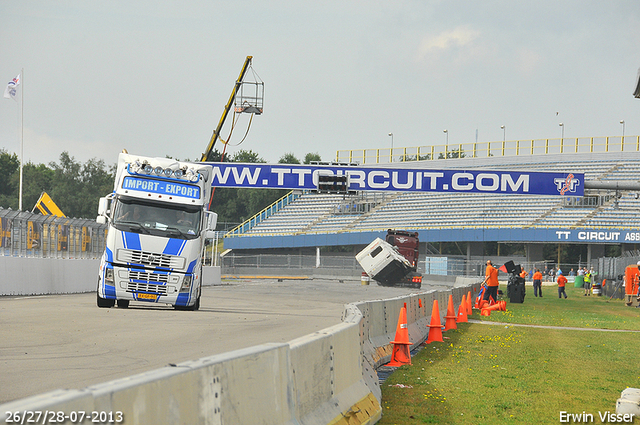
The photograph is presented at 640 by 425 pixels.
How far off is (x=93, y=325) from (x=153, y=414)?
11237 millimetres

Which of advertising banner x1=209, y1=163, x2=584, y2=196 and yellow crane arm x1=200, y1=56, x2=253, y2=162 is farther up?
yellow crane arm x1=200, y1=56, x2=253, y2=162

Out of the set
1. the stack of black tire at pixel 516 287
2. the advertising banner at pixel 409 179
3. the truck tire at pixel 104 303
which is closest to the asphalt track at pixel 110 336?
the truck tire at pixel 104 303

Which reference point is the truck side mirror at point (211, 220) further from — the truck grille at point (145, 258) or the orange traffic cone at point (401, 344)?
the orange traffic cone at point (401, 344)

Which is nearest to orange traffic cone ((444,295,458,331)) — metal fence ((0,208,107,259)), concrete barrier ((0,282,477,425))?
concrete barrier ((0,282,477,425))

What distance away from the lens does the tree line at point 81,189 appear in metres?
109

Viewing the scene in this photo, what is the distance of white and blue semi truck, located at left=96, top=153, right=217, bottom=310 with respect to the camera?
55.9 feet

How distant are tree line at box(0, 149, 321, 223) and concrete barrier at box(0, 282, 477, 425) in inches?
3969

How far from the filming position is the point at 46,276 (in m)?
26.1

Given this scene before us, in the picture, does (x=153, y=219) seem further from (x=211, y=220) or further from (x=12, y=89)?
(x=12, y=89)

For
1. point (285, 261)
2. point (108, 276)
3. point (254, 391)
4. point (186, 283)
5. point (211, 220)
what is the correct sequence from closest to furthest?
1. point (254, 391)
2. point (108, 276)
3. point (186, 283)
4. point (211, 220)
5. point (285, 261)

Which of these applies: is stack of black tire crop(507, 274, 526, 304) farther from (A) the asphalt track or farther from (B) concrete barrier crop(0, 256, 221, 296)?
(B) concrete barrier crop(0, 256, 221, 296)

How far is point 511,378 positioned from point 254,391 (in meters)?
6.77

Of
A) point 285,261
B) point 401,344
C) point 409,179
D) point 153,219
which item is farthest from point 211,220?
point 285,261

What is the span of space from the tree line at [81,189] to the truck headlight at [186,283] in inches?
3556
